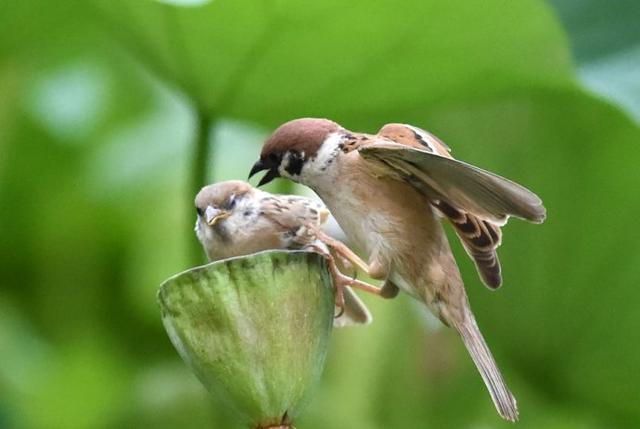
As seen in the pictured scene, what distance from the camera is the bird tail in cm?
129

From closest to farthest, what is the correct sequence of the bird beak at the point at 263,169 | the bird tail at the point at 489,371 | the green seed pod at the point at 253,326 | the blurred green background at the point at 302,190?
the green seed pod at the point at 253,326, the bird tail at the point at 489,371, the bird beak at the point at 263,169, the blurred green background at the point at 302,190

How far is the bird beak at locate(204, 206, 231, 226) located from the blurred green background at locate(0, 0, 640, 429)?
0.16 feet

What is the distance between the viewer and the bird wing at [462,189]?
3.83ft

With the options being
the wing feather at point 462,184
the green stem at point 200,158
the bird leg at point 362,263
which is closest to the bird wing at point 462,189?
the wing feather at point 462,184

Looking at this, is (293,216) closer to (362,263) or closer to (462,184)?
(362,263)

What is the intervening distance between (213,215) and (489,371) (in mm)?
385

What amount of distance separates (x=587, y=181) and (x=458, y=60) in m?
0.32

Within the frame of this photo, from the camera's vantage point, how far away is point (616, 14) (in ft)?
5.63

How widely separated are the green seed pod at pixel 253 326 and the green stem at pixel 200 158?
391 mm

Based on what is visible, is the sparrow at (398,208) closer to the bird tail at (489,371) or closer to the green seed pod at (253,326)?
the bird tail at (489,371)

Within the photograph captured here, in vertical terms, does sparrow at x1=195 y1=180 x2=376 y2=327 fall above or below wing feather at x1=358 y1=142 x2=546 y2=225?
below

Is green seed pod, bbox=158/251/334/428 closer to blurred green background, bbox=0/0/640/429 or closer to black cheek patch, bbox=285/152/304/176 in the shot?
black cheek patch, bbox=285/152/304/176

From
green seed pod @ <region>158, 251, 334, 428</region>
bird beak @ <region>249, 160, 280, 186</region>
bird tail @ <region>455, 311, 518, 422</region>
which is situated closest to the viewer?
green seed pod @ <region>158, 251, 334, 428</region>

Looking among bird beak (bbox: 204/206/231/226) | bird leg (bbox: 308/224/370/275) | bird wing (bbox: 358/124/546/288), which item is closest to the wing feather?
bird wing (bbox: 358/124/546/288)
